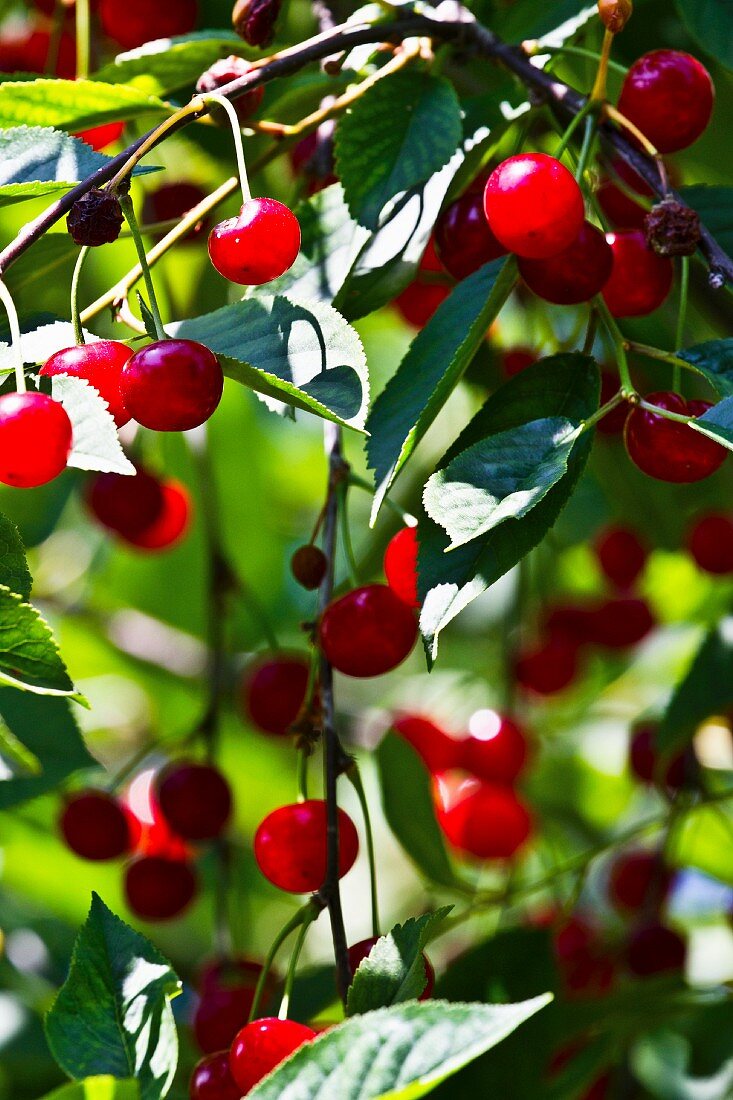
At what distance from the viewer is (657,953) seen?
149 cm

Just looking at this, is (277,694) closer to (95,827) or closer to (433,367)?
(95,827)

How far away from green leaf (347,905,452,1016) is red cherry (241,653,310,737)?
643 millimetres

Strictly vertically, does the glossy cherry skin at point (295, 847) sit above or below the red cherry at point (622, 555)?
above

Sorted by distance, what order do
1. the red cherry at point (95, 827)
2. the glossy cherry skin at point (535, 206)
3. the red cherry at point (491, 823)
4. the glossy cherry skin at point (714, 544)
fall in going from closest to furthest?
the glossy cherry skin at point (535, 206) → the red cherry at point (95, 827) → the glossy cherry skin at point (714, 544) → the red cherry at point (491, 823)

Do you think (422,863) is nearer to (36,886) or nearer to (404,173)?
(404,173)

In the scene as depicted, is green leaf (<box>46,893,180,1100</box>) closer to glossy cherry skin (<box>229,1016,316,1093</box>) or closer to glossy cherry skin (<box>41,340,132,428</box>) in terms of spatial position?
glossy cherry skin (<box>229,1016,316,1093</box>)

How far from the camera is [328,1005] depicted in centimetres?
123

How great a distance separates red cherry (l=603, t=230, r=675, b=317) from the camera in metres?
0.93

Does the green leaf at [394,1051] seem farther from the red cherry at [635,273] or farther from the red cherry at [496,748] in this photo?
the red cherry at [496,748]

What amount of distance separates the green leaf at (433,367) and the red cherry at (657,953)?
93 cm

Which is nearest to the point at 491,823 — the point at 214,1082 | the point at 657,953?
the point at 657,953

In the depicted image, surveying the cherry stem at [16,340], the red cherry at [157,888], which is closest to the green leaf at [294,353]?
the cherry stem at [16,340]

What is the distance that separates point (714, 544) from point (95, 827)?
35.7 inches

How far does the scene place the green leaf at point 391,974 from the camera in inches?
28.2
